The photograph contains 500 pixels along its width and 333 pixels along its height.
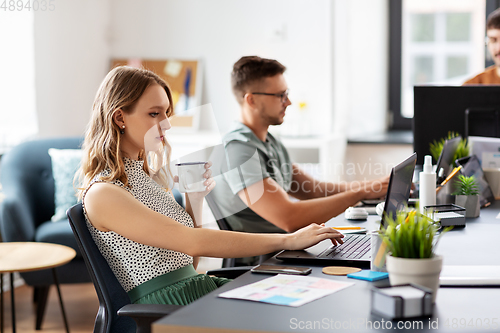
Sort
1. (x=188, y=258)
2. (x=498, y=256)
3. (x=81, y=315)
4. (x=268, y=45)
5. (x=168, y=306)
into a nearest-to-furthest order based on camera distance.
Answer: (x=168, y=306)
(x=498, y=256)
(x=188, y=258)
(x=81, y=315)
(x=268, y=45)

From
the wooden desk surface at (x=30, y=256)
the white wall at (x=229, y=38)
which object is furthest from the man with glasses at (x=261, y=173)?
the white wall at (x=229, y=38)

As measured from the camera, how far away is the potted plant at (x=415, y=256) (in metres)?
0.93

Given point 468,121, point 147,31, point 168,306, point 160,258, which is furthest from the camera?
point 147,31

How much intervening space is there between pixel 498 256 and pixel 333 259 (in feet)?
1.28

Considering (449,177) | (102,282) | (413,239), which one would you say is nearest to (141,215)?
(102,282)

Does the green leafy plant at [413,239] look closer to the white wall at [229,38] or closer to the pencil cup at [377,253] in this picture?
the pencil cup at [377,253]

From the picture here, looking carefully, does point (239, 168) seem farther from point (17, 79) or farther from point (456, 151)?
point (17, 79)

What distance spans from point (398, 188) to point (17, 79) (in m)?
2.87

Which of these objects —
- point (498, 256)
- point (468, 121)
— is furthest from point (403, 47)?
point (498, 256)

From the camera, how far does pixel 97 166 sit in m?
1.44

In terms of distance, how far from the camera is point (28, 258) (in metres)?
2.29

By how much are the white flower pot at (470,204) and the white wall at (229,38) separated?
2.07 m

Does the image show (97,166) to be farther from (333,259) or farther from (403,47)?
(403,47)

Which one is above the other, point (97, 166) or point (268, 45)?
point (268, 45)
